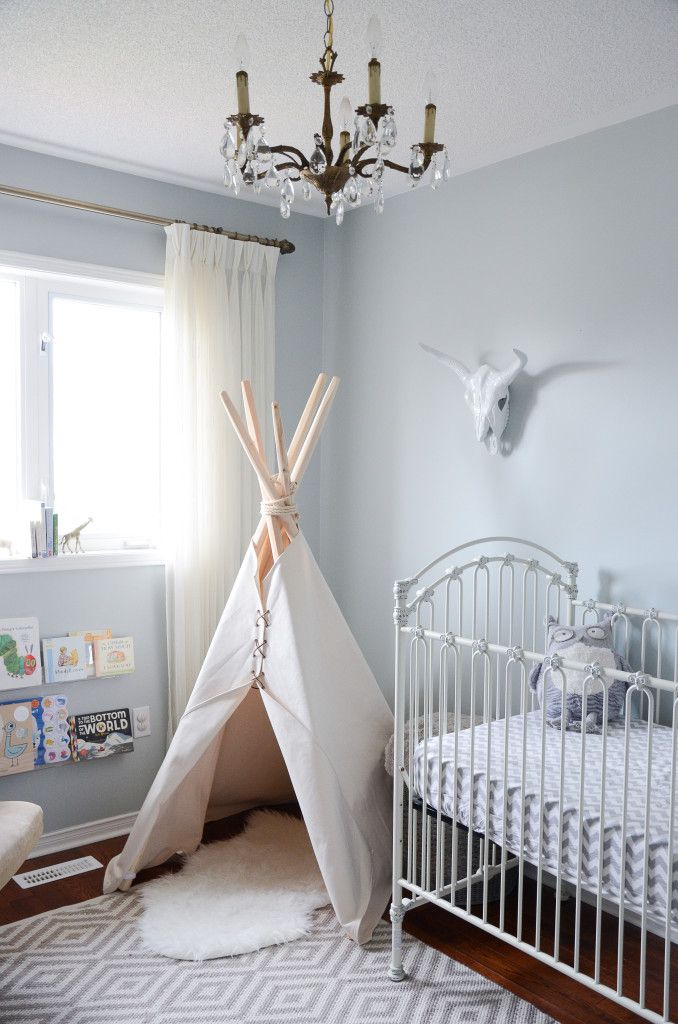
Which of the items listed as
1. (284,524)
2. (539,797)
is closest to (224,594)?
(284,524)

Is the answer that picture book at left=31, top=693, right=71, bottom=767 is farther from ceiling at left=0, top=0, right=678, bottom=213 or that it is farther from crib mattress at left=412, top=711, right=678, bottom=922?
ceiling at left=0, top=0, right=678, bottom=213

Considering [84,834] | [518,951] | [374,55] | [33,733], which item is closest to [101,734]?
[33,733]

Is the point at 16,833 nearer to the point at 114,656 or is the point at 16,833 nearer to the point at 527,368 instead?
the point at 114,656

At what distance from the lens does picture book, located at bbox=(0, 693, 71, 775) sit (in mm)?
3084

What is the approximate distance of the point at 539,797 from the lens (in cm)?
209

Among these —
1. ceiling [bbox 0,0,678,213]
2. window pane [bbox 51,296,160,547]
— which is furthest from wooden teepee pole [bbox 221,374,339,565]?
ceiling [bbox 0,0,678,213]

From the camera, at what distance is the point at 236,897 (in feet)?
9.30

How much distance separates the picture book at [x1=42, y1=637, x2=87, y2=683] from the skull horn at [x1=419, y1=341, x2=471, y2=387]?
68.5 inches

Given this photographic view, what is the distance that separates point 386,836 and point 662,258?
2.04 metres

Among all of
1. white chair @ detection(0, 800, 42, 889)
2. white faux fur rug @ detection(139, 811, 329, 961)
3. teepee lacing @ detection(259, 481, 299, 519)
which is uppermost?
teepee lacing @ detection(259, 481, 299, 519)

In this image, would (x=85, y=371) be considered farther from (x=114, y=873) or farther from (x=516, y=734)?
(x=516, y=734)

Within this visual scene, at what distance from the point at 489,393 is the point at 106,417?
5.01 feet

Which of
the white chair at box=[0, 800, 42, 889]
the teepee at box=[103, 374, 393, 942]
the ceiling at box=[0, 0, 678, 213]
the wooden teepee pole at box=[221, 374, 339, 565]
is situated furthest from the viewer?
the wooden teepee pole at box=[221, 374, 339, 565]

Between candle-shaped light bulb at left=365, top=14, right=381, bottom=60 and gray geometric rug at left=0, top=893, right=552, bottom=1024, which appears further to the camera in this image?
gray geometric rug at left=0, top=893, right=552, bottom=1024
